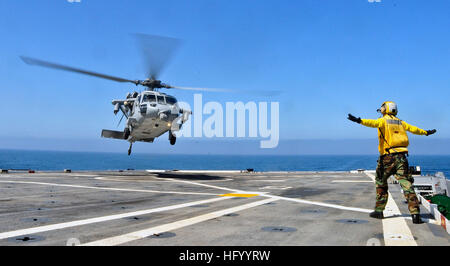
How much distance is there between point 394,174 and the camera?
7238mm

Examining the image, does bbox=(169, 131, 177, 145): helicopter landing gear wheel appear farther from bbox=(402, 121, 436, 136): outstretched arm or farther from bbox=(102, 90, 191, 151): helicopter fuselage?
bbox=(402, 121, 436, 136): outstretched arm

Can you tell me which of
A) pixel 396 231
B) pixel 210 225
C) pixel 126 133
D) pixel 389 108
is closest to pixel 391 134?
pixel 389 108

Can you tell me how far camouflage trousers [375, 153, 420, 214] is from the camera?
6.95 meters

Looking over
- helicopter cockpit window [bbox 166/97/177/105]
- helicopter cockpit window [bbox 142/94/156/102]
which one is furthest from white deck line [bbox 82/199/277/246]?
helicopter cockpit window [bbox 166/97/177/105]

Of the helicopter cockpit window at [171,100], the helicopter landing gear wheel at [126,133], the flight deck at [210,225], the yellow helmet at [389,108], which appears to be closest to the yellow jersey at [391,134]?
the yellow helmet at [389,108]

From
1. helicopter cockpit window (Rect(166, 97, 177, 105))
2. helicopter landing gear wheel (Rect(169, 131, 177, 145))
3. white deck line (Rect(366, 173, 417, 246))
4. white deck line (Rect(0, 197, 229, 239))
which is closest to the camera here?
white deck line (Rect(366, 173, 417, 246))

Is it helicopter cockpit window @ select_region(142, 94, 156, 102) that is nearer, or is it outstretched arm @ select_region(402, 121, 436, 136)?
outstretched arm @ select_region(402, 121, 436, 136)

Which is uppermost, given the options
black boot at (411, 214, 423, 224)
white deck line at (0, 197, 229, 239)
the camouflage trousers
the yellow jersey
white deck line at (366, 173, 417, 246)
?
the yellow jersey

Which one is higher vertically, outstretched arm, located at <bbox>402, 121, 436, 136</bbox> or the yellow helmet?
the yellow helmet

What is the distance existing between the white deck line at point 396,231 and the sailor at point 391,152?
16.0 inches

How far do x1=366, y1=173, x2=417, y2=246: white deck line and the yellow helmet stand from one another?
2.35m

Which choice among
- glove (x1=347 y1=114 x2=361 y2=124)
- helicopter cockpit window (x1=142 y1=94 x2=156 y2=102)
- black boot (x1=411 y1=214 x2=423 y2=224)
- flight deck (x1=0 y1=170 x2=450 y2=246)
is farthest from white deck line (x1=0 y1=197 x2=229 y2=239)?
helicopter cockpit window (x1=142 y1=94 x2=156 y2=102)

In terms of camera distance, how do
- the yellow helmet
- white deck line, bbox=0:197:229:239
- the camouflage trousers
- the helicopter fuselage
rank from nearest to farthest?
white deck line, bbox=0:197:229:239 → the camouflage trousers → the yellow helmet → the helicopter fuselage
